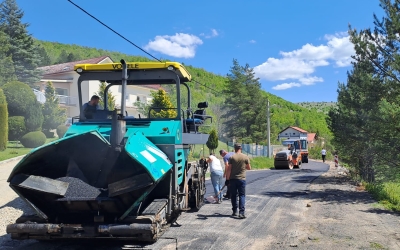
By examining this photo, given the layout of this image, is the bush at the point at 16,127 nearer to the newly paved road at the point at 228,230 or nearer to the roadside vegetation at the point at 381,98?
the newly paved road at the point at 228,230

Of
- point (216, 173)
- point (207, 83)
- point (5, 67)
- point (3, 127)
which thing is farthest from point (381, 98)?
point (207, 83)

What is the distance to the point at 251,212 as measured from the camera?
10.1m

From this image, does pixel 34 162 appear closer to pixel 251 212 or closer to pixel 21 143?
pixel 251 212

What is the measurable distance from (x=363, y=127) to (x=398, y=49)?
305 cm

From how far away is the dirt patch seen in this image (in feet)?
23.2

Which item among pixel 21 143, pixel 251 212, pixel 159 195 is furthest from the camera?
pixel 21 143

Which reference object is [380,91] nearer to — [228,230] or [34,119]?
[228,230]

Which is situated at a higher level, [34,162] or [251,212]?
[34,162]

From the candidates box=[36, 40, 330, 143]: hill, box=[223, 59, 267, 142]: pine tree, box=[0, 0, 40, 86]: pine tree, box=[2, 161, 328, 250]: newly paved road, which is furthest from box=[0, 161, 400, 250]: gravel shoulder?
box=[36, 40, 330, 143]: hill

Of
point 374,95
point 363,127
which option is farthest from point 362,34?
point 363,127

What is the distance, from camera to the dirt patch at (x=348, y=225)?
23.2 feet

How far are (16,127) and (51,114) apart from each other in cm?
488

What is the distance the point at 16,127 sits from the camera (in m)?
21.8

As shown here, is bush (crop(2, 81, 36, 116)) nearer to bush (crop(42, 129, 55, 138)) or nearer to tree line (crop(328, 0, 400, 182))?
bush (crop(42, 129, 55, 138))
